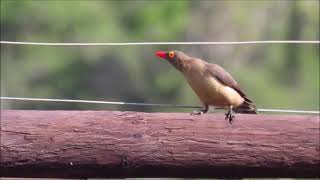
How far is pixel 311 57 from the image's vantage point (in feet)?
50.1

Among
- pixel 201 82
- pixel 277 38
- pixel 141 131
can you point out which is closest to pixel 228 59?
pixel 277 38

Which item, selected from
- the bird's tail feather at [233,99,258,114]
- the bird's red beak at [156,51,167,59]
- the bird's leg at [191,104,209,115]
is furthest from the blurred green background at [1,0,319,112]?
the bird's red beak at [156,51,167,59]

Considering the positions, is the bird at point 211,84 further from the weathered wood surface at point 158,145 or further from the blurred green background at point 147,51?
the blurred green background at point 147,51

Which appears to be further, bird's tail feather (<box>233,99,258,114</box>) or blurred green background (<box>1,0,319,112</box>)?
blurred green background (<box>1,0,319,112</box>)

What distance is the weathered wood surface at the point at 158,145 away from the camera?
311 cm

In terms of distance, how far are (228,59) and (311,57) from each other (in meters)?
1.36

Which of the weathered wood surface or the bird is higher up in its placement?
the bird

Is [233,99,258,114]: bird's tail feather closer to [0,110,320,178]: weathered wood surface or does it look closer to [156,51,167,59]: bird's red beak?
[156,51,167,59]: bird's red beak

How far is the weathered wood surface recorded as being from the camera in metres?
3.11

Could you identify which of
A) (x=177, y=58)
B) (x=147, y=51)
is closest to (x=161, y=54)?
(x=177, y=58)

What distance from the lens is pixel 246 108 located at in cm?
409

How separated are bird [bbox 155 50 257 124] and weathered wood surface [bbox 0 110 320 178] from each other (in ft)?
2.76

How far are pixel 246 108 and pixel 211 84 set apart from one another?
182 mm

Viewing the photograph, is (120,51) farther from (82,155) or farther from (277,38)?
(82,155)
